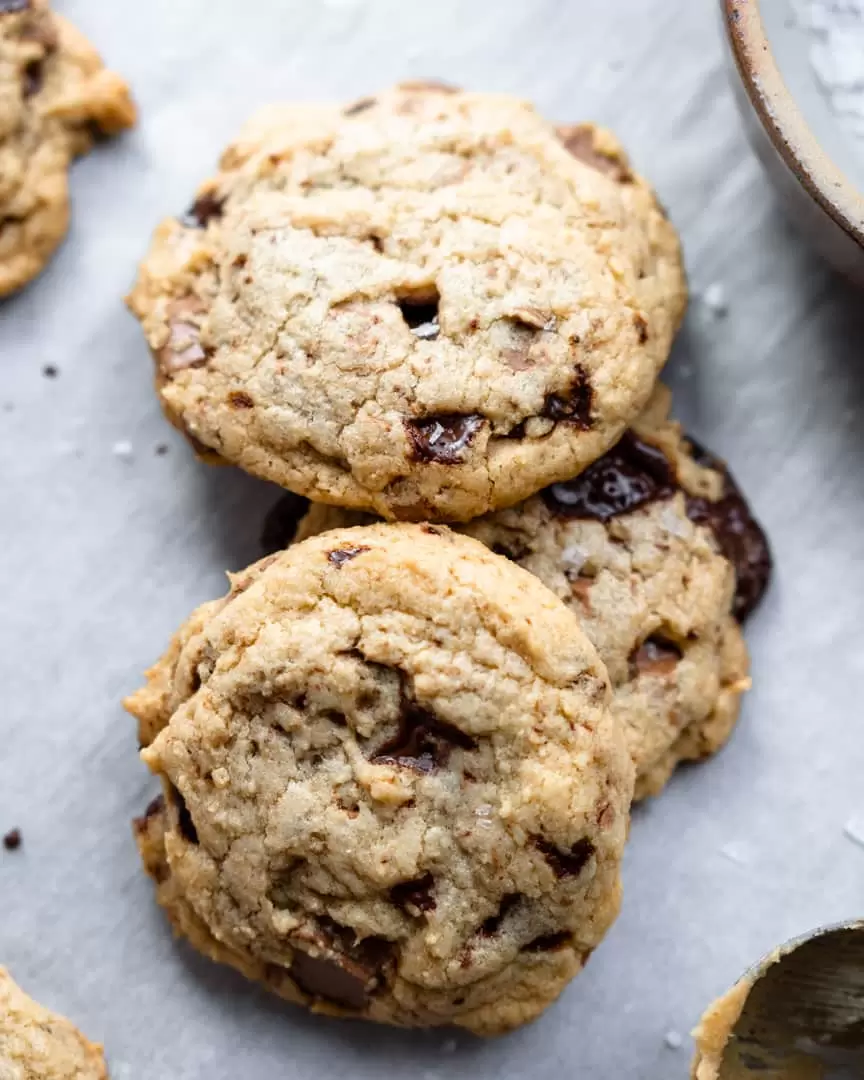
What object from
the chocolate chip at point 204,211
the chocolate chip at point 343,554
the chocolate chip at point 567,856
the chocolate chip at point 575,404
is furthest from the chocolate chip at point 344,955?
the chocolate chip at point 204,211

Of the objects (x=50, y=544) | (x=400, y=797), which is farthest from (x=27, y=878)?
(x=400, y=797)

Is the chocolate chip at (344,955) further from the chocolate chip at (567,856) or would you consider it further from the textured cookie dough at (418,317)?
the textured cookie dough at (418,317)

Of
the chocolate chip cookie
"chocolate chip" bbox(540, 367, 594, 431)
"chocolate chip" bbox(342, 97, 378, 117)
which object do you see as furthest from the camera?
"chocolate chip" bbox(342, 97, 378, 117)

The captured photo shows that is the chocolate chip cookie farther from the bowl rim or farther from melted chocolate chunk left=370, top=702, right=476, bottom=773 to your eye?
the bowl rim

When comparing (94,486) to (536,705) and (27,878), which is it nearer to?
(27,878)

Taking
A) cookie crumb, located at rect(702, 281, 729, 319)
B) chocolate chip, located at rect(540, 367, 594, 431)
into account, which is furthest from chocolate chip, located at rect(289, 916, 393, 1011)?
cookie crumb, located at rect(702, 281, 729, 319)

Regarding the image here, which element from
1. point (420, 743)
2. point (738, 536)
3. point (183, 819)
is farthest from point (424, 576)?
point (738, 536)

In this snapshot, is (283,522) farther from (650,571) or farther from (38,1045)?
(38,1045)
